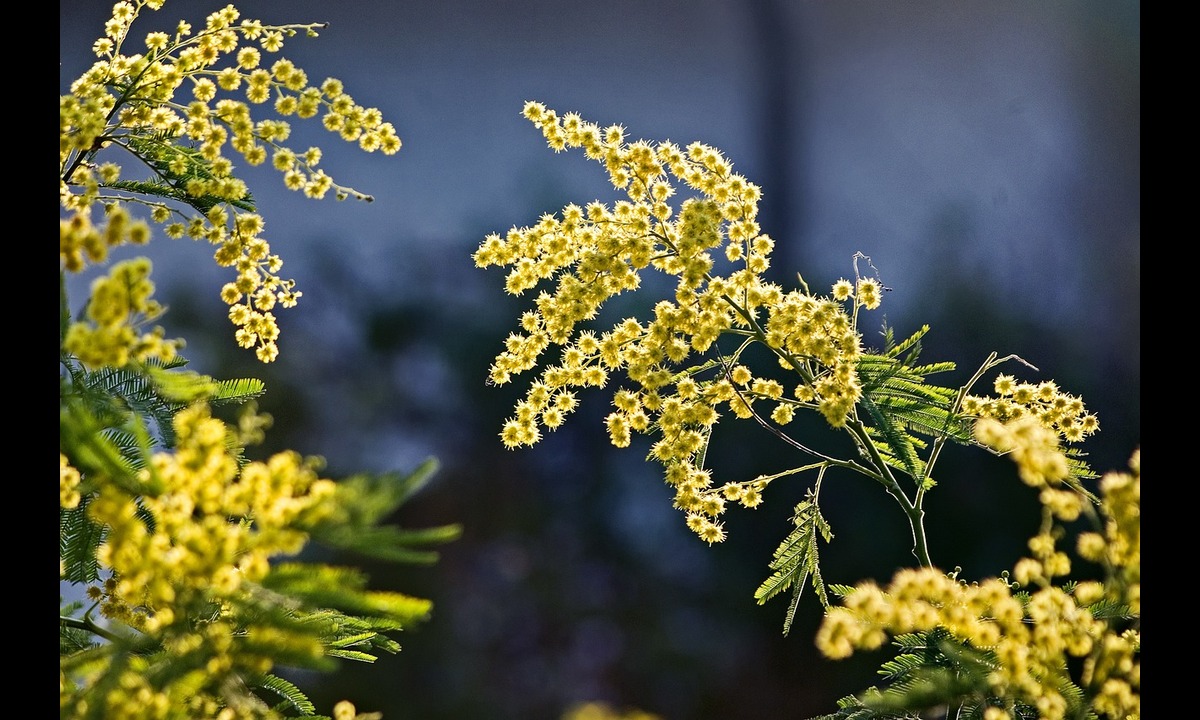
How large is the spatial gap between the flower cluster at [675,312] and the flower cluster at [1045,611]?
14.0 inches

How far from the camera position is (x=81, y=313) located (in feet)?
2.28

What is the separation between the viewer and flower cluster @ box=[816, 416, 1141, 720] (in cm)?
67

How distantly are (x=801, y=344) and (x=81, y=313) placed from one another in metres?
0.71

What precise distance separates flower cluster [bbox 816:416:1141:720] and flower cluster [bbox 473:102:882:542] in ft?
1.17

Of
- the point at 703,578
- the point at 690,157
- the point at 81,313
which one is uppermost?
the point at 703,578

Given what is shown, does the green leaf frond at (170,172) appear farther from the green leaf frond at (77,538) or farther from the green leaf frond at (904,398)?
the green leaf frond at (904,398)

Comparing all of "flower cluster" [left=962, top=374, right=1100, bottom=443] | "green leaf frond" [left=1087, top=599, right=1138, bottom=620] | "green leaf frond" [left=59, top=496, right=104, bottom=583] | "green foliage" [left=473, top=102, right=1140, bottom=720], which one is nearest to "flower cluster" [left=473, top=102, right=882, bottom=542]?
"green foliage" [left=473, top=102, right=1140, bottom=720]

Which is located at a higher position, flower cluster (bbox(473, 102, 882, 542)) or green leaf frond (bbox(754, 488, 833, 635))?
flower cluster (bbox(473, 102, 882, 542))

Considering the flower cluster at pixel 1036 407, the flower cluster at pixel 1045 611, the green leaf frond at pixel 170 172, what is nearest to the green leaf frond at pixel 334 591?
the flower cluster at pixel 1045 611

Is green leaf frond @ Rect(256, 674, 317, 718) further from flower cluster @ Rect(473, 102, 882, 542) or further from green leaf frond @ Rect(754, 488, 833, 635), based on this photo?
green leaf frond @ Rect(754, 488, 833, 635)

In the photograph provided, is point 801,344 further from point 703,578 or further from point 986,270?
point 986,270
